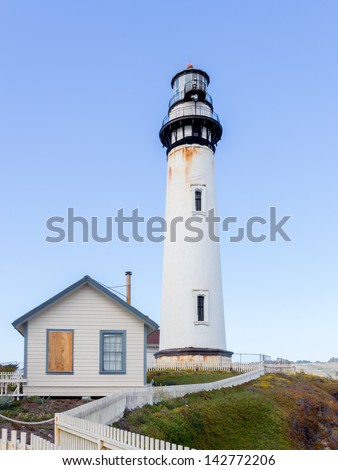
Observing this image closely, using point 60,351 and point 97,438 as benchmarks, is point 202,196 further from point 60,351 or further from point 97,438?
point 97,438

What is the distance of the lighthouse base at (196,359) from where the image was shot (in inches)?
1225

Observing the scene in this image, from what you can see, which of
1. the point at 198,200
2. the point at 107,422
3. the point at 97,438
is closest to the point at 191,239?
the point at 198,200

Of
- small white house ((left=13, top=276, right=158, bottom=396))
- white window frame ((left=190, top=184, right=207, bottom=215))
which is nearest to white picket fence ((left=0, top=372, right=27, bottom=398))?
small white house ((left=13, top=276, right=158, bottom=396))

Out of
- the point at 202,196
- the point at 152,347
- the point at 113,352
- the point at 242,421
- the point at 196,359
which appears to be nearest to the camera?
the point at 242,421

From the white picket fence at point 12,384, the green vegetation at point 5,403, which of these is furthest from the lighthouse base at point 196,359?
the green vegetation at point 5,403

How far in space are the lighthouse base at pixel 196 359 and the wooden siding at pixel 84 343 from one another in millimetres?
12612

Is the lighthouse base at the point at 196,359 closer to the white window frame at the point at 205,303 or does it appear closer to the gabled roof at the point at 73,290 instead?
the white window frame at the point at 205,303

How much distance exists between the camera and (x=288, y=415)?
1905cm

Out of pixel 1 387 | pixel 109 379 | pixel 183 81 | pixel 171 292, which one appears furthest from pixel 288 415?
pixel 183 81

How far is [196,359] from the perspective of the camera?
104ft

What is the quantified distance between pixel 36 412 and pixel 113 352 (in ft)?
13.5

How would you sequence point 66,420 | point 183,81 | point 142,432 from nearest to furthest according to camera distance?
point 66,420, point 142,432, point 183,81
